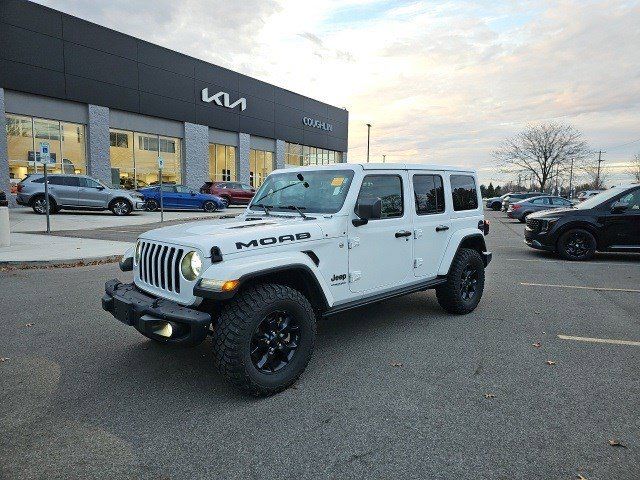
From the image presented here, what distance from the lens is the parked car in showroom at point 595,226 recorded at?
9562mm

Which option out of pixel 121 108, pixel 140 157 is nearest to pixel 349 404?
pixel 121 108

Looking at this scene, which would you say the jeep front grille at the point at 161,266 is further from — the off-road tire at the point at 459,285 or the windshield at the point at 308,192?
the off-road tire at the point at 459,285

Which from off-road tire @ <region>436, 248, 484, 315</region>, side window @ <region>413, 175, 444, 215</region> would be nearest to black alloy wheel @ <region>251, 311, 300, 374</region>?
side window @ <region>413, 175, 444, 215</region>

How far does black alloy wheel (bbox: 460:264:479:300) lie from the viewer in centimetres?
541

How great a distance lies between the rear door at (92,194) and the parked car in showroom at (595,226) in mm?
17292

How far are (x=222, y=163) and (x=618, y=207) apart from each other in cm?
2827

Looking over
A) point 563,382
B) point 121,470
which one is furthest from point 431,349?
point 121,470

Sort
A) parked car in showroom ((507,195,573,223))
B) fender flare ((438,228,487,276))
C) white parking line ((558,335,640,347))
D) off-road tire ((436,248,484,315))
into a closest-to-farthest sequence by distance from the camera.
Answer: white parking line ((558,335,640,347)) → fender flare ((438,228,487,276)) → off-road tire ((436,248,484,315)) → parked car in showroom ((507,195,573,223))

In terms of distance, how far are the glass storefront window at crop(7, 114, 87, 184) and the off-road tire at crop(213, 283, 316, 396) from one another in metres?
21.6

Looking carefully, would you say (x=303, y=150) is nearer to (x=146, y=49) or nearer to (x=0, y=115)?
(x=146, y=49)

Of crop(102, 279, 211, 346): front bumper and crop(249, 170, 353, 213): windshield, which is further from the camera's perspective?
crop(249, 170, 353, 213): windshield

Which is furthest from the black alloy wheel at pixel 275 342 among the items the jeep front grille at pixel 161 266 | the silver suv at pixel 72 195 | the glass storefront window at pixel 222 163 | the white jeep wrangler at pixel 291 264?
the glass storefront window at pixel 222 163

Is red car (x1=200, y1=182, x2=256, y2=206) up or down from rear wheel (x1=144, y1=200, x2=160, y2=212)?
up

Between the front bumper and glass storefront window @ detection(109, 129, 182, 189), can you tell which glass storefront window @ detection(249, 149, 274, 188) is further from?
the front bumper
